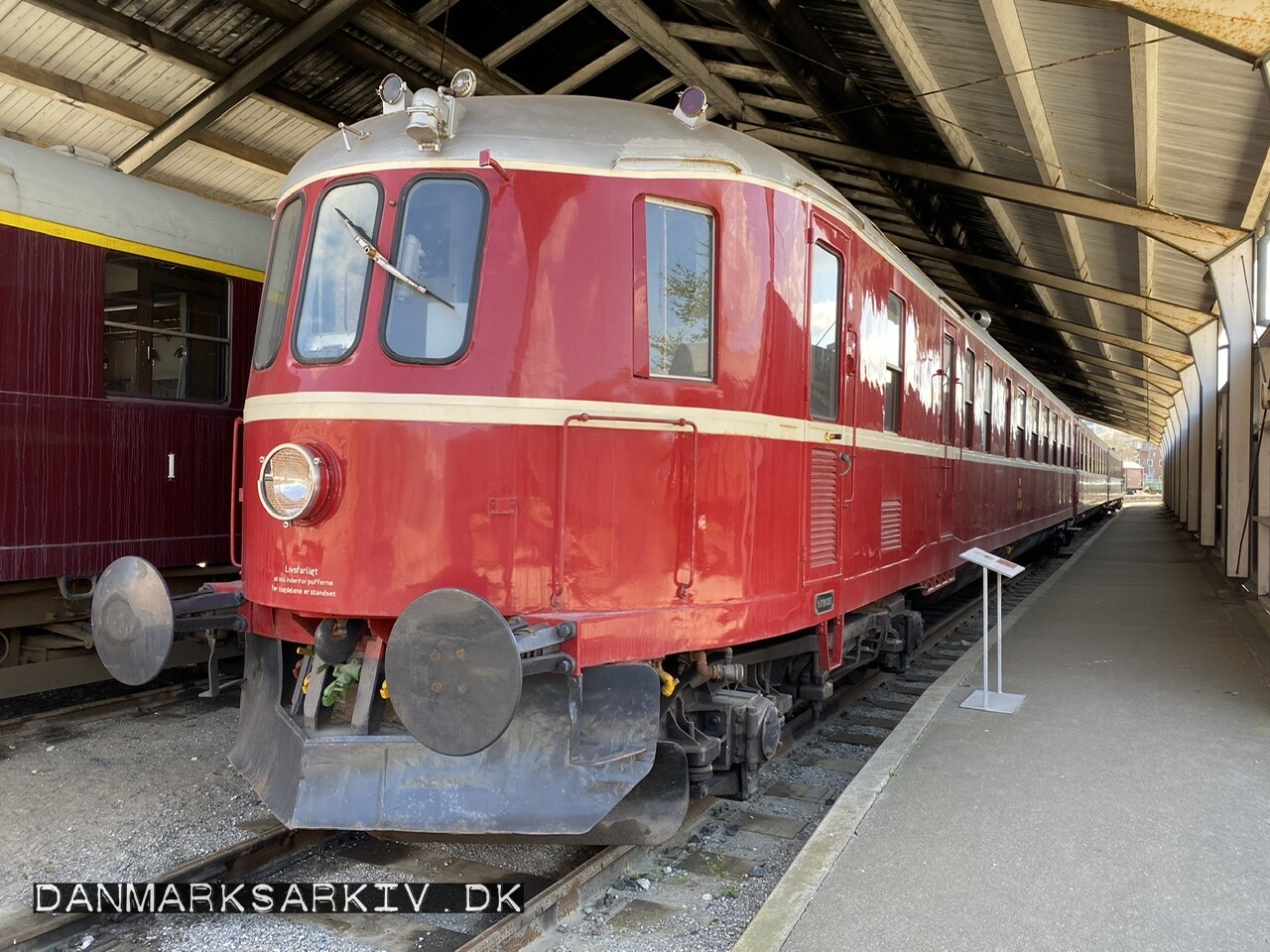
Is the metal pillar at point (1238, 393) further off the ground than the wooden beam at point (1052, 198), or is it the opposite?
the wooden beam at point (1052, 198)

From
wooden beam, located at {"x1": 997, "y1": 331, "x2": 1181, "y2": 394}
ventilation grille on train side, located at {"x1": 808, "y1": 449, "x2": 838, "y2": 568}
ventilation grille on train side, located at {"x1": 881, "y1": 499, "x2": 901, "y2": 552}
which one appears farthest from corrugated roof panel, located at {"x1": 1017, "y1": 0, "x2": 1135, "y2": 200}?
wooden beam, located at {"x1": 997, "y1": 331, "x2": 1181, "y2": 394}

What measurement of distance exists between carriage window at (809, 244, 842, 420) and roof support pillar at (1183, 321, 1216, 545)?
43.8 ft

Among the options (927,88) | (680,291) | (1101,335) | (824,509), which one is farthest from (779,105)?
(1101,335)

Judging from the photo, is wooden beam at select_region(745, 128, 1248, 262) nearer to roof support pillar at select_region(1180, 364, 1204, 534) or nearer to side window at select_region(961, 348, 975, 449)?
side window at select_region(961, 348, 975, 449)

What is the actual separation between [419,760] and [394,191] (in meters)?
2.45

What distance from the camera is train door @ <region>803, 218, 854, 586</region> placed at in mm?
5023

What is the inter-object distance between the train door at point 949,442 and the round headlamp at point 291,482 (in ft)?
18.5

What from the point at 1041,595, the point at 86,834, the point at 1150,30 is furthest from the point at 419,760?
the point at 1041,595

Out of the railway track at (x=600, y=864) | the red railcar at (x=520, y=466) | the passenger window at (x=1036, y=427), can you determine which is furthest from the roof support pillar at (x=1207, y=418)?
the red railcar at (x=520, y=466)

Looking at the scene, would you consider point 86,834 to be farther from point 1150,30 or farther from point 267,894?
point 1150,30

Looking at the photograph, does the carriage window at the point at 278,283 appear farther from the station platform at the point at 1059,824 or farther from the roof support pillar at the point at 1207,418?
the roof support pillar at the point at 1207,418

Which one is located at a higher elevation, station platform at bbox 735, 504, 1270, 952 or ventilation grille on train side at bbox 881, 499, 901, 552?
ventilation grille on train side at bbox 881, 499, 901, 552

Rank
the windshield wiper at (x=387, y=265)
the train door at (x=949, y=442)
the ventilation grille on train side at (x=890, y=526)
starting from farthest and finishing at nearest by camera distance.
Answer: the train door at (x=949, y=442) → the ventilation grille on train side at (x=890, y=526) → the windshield wiper at (x=387, y=265)

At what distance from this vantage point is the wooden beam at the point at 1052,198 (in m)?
9.91
